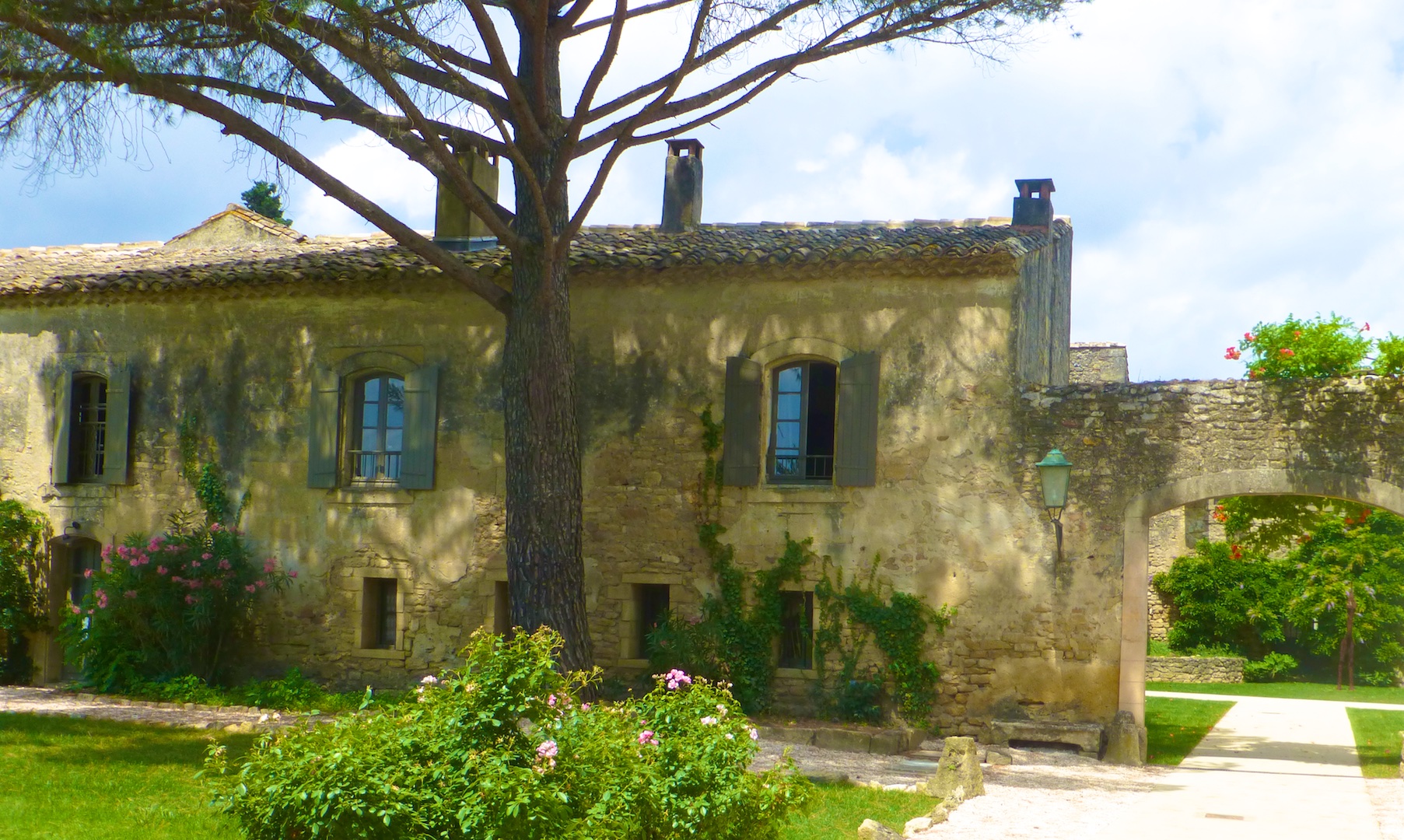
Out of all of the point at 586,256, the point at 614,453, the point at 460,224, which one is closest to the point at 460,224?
the point at 460,224

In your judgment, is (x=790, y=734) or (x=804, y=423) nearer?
(x=790, y=734)

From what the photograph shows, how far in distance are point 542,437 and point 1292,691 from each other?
14.9m

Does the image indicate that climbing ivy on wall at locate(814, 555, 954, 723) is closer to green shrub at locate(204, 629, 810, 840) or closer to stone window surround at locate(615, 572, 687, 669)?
stone window surround at locate(615, 572, 687, 669)

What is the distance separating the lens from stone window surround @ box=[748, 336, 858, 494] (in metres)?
13.0

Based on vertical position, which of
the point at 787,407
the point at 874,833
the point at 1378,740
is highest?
the point at 787,407

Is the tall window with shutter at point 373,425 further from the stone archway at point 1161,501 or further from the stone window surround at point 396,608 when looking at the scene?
the stone archway at point 1161,501

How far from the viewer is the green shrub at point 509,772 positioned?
5016 millimetres

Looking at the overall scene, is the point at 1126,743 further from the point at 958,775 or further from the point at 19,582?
the point at 19,582

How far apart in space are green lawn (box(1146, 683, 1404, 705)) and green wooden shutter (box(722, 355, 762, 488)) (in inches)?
420

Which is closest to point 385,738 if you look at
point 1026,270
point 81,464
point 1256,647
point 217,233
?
point 1026,270

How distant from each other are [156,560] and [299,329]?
2950 millimetres

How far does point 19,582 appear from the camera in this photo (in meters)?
15.3

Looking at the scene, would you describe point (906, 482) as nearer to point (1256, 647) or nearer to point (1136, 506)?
point (1136, 506)

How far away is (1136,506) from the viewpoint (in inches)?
471
